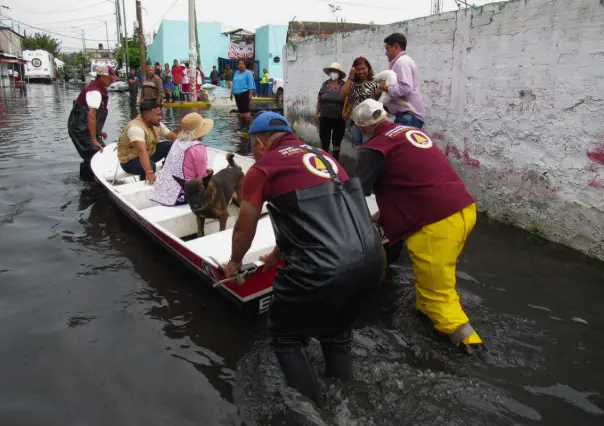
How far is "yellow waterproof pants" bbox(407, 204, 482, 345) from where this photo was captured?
3508mm

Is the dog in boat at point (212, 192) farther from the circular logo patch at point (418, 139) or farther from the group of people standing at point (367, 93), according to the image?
the circular logo patch at point (418, 139)

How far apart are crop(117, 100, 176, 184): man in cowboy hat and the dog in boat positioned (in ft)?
5.60

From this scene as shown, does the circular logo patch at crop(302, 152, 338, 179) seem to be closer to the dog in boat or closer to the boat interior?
the boat interior

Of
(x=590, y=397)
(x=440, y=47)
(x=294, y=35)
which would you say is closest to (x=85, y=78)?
(x=294, y=35)

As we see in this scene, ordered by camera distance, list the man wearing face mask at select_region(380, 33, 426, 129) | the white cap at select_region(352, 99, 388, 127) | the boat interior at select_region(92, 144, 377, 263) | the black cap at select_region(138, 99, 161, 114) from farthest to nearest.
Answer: the black cap at select_region(138, 99, 161, 114) < the man wearing face mask at select_region(380, 33, 426, 129) < the boat interior at select_region(92, 144, 377, 263) < the white cap at select_region(352, 99, 388, 127)

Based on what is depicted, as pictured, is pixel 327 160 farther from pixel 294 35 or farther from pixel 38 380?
pixel 294 35

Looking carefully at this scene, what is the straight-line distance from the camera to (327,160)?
2850 millimetres

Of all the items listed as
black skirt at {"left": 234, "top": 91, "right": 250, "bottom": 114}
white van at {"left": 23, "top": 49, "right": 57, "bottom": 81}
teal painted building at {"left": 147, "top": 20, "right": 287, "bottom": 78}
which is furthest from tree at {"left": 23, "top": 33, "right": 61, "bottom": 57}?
black skirt at {"left": 234, "top": 91, "right": 250, "bottom": 114}

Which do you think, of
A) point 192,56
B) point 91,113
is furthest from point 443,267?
point 192,56

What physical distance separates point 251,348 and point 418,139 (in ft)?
7.12

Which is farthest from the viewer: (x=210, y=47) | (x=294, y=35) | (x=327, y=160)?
(x=210, y=47)

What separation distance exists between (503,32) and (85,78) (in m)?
62.0

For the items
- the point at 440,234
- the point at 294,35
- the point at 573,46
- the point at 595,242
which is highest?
the point at 294,35

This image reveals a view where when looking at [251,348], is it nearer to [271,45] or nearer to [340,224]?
[340,224]
